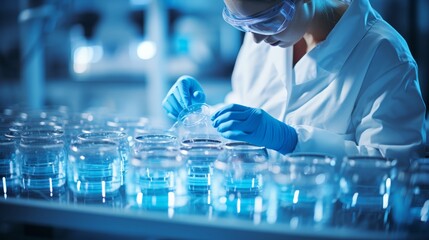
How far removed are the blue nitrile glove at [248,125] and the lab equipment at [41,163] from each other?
486mm

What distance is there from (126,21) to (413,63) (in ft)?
13.2

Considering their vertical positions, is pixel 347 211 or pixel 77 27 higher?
pixel 77 27

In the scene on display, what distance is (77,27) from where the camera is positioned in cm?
482

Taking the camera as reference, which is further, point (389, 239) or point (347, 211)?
point (347, 211)

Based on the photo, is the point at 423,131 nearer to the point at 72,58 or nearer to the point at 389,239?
the point at 389,239

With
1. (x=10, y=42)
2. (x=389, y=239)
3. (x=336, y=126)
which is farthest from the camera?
(x=10, y=42)

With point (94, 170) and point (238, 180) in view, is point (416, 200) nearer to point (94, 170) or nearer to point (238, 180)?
point (238, 180)

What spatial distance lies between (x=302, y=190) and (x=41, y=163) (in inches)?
29.0

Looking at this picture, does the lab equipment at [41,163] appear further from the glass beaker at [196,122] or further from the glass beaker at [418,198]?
the glass beaker at [418,198]

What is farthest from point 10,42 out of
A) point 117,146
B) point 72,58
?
point 117,146

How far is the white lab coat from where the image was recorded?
1397 millimetres

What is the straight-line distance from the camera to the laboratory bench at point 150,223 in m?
0.86

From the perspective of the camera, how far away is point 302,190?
1041 millimetres

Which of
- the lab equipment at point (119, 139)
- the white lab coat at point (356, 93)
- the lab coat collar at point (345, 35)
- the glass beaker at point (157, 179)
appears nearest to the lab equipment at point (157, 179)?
the glass beaker at point (157, 179)
